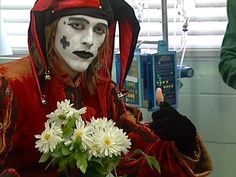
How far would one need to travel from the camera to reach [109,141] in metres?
0.88

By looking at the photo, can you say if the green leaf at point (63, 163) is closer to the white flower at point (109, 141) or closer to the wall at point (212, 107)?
the white flower at point (109, 141)

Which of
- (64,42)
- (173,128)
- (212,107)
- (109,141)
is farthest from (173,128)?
(212,107)

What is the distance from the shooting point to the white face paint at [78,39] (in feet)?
3.23

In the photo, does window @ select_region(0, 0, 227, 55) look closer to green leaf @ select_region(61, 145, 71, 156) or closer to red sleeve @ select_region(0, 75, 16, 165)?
red sleeve @ select_region(0, 75, 16, 165)

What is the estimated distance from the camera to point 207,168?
1118 mm

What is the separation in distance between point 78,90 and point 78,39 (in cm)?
13

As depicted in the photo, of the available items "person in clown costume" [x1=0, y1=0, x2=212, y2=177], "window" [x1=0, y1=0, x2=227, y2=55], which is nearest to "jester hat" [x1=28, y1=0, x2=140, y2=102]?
"person in clown costume" [x1=0, y1=0, x2=212, y2=177]

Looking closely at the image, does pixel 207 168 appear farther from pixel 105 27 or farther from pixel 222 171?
pixel 222 171

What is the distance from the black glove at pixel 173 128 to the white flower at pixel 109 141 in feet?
0.57

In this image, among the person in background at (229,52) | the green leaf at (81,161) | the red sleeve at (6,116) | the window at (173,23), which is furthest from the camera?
the window at (173,23)

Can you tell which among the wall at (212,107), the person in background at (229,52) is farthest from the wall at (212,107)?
the person in background at (229,52)

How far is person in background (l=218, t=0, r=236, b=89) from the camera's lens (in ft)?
4.14

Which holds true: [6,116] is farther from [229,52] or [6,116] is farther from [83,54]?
[229,52]

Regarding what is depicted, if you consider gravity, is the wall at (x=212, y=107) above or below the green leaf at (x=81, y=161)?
below
